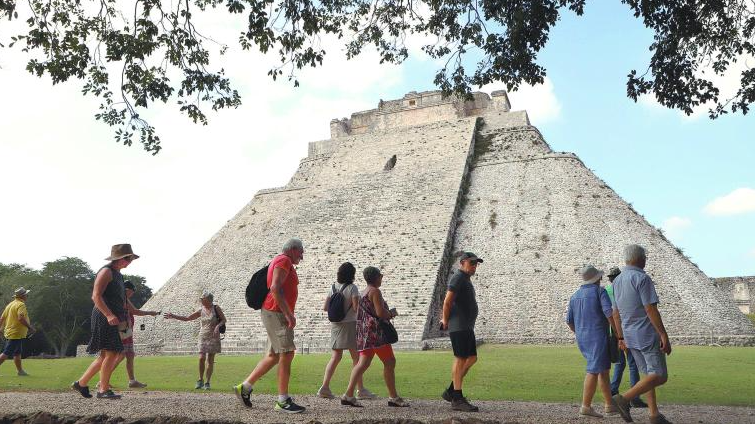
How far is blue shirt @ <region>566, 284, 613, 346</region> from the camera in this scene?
20.9ft

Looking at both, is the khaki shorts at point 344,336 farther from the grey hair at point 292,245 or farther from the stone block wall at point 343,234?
the stone block wall at point 343,234

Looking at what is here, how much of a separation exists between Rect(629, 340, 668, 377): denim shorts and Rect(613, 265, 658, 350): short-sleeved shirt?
0.04 metres

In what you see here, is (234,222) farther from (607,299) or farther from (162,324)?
(607,299)

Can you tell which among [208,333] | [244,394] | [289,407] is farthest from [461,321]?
[208,333]

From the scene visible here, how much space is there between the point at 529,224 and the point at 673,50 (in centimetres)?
1483

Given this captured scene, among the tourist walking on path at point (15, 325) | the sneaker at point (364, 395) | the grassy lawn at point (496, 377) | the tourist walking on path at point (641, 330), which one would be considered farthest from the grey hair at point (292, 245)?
the tourist walking on path at point (15, 325)

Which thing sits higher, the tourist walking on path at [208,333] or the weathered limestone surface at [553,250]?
the weathered limestone surface at [553,250]

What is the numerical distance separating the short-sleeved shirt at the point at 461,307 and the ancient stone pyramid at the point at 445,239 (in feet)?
34.0

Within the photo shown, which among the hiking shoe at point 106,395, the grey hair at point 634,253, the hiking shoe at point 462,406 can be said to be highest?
the grey hair at point 634,253

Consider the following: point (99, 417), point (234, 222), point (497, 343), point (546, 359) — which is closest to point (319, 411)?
point (99, 417)

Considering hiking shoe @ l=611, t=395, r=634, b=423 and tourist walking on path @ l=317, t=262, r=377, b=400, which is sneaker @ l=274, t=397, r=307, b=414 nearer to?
tourist walking on path @ l=317, t=262, r=377, b=400

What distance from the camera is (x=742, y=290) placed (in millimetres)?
33031

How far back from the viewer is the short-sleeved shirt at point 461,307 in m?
6.76

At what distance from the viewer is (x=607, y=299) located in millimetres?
6422
